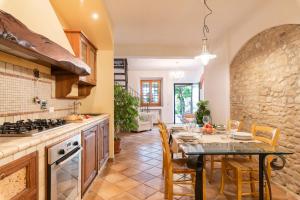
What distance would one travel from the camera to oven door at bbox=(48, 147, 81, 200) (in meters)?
1.60

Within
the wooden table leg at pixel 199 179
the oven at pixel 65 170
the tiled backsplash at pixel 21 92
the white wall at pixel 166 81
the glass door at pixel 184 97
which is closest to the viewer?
the oven at pixel 65 170

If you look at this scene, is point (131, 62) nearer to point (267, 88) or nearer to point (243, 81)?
point (243, 81)

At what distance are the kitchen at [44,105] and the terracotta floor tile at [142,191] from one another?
62 centimetres

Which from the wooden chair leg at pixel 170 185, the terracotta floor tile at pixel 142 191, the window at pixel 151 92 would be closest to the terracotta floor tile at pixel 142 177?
the terracotta floor tile at pixel 142 191

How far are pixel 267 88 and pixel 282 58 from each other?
0.54 m

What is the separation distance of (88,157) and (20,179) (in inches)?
54.2

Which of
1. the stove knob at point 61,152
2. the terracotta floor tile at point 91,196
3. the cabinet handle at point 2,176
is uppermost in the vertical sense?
the cabinet handle at point 2,176

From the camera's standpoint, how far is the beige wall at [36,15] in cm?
146

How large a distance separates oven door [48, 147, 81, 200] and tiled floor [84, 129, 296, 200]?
0.55 m

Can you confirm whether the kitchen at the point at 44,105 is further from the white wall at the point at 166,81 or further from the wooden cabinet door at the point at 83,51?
the white wall at the point at 166,81

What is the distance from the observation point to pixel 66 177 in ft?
6.12

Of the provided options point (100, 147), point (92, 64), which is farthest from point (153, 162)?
point (92, 64)

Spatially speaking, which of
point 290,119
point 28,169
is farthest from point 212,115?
point 28,169

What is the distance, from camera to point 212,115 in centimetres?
566
